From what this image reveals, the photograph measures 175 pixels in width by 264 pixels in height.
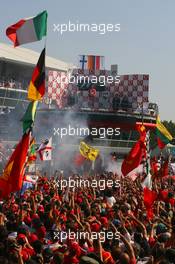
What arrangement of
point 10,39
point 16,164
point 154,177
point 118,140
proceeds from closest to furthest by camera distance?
point 16,164, point 10,39, point 154,177, point 118,140

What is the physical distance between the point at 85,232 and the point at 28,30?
154 inches

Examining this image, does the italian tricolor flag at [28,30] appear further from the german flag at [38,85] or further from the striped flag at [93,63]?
the striped flag at [93,63]

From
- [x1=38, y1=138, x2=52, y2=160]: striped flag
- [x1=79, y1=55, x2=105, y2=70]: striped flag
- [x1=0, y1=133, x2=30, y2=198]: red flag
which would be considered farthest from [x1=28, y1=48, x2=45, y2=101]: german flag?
[x1=79, y1=55, x2=105, y2=70]: striped flag

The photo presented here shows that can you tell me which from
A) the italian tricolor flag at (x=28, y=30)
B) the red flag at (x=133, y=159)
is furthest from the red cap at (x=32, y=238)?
the red flag at (x=133, y=159)

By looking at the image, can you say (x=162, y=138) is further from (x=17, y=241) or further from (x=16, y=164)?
(x=17, y=241)

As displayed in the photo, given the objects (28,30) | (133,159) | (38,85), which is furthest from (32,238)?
(133,159)

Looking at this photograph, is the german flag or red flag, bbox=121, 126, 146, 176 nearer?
the german flag

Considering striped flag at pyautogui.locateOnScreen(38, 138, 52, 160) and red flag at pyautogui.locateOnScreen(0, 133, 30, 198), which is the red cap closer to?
red flag at pyautogui.locateOnScreen(0, 133, 30, 198)

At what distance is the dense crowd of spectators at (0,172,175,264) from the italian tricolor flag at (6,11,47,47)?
113 inches

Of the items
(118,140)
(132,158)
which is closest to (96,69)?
(118,140)

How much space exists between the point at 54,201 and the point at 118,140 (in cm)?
2255

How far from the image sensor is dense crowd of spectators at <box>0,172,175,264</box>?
603 cm

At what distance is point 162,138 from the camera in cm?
1708

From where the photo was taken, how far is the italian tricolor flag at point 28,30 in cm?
934
